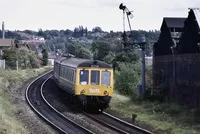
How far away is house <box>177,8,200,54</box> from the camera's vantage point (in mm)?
27641

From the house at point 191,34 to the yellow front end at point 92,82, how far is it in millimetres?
5841

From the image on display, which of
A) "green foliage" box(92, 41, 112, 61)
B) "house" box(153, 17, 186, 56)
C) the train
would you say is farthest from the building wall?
"green foliage" box(92, 41, 112, 61)

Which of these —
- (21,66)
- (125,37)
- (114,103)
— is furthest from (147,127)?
(21,66)

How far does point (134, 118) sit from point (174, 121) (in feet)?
6.70

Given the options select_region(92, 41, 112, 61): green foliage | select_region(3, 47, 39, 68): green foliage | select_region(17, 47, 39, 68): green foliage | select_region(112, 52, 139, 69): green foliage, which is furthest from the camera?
select_region(92, 41, 112, 61): green foliage

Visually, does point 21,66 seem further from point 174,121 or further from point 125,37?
point 174,121

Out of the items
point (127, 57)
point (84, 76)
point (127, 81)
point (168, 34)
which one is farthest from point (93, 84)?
point (127, 57)

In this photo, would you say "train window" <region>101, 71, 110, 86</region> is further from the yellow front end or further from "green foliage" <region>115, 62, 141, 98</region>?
"green foliage" <region>115, 62, 141, 98</region>

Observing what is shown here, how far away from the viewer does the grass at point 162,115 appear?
819 inches

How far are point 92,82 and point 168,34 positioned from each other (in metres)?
9.90

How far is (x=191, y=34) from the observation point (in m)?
28.6

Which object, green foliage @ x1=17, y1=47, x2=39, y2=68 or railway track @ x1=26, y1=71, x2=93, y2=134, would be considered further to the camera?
green foliage @ x1=17, y1=47, x2=39, y2=68

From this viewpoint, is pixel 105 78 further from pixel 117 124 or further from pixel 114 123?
pixel 117 124

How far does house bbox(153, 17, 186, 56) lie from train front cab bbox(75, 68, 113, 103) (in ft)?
26.3
